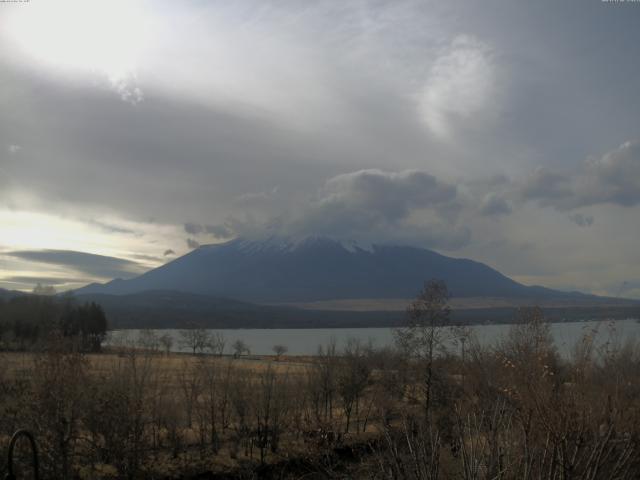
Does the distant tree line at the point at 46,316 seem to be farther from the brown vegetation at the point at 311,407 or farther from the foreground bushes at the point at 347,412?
the foreground bushes at the point at 347,412

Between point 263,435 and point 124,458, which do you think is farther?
point 263,435

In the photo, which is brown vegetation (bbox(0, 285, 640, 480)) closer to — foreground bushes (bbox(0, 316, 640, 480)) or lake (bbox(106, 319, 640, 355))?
foreground bushes (bbox(0, 316, 640, 480))

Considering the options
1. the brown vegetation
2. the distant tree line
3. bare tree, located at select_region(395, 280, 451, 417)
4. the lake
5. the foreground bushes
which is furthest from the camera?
the distant tree line

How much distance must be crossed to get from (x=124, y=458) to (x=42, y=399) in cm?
559

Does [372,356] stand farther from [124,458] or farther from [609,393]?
[609,393]

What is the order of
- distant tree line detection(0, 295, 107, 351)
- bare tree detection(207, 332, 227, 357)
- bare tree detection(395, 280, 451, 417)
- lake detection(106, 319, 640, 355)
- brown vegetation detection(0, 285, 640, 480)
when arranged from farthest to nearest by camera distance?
distant tree line detection(0, 295, 107, 351) → bare tree detection(207, 332, 227, 357) → bare tree detection(395, 280, 451, 417) → lake detection(106, 319, 640, 355) → brown vegetation detection(0, 285, 640, 480)

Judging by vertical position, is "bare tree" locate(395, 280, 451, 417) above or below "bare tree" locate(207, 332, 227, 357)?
above

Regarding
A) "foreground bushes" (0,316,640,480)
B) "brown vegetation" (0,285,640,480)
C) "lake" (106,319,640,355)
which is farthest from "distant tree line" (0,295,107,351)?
"foreground bushes" (0,316,640,480)

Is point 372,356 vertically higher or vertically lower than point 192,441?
higher

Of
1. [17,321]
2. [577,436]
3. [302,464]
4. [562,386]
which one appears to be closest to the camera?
[577,436]

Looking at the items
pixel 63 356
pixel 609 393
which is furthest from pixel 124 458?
pixel 609 393

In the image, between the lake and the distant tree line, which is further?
the distant tree line

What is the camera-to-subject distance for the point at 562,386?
10.9 meters

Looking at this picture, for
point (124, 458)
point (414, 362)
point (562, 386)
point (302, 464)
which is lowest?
point (302, 464)
